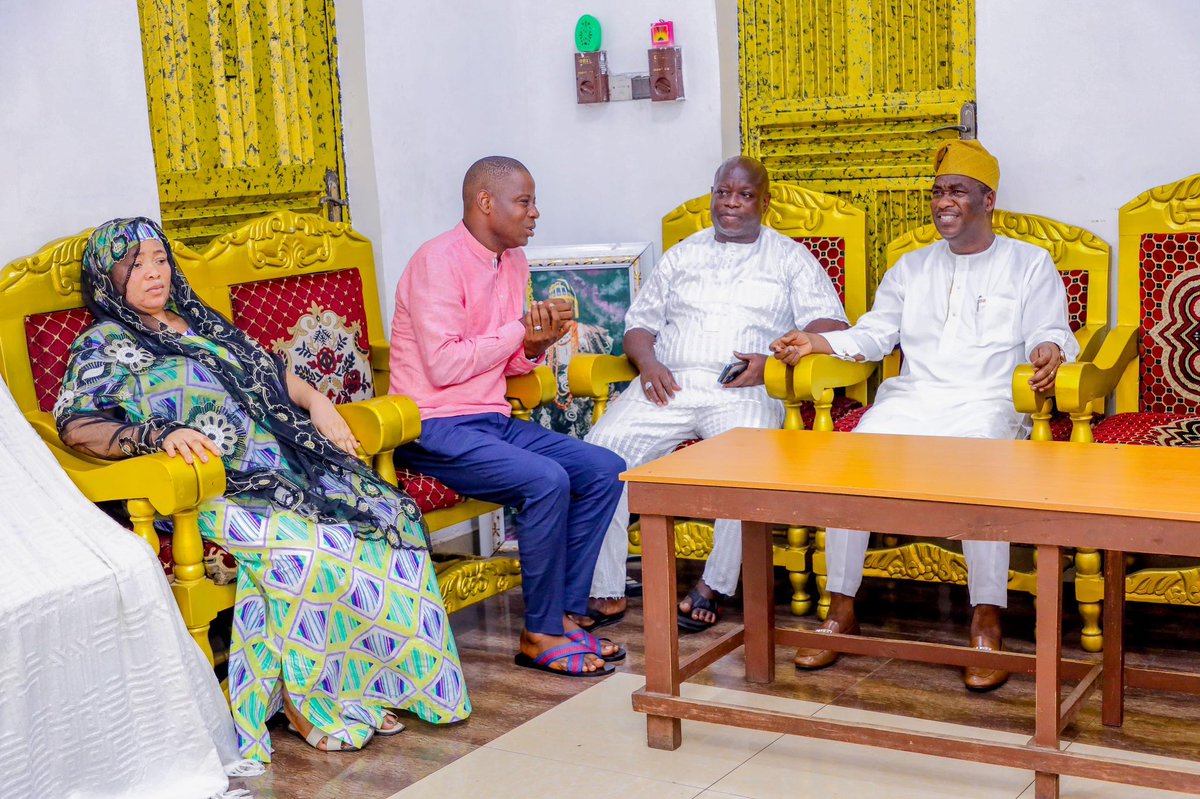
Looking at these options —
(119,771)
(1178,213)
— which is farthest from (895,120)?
(119,771)

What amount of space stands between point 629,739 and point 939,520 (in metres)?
0.96

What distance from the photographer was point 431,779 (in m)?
3.00

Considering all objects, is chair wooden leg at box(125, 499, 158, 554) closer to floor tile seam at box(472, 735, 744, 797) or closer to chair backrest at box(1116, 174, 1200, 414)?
floor tile seam at box(472, 735, 744, 797)

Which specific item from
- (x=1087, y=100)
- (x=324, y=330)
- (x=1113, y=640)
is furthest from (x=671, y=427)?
(x=1087, y=100)

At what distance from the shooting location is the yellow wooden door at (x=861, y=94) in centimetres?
445

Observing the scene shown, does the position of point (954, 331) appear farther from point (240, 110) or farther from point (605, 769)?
point (240, 110)

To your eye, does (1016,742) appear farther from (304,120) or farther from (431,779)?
(304,120)

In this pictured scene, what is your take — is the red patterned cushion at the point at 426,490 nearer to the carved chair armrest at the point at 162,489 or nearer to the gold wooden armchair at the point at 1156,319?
the carved chair armrest at the point at 162,489

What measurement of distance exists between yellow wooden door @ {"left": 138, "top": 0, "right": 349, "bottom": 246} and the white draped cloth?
1.27 m

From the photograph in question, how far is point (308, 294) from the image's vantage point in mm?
4031

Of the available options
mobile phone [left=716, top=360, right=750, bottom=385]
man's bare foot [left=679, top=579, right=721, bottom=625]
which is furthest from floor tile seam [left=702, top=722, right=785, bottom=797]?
mobile phone [left=716, top=360, right=750, bottom=385]

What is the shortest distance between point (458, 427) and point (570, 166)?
184cm

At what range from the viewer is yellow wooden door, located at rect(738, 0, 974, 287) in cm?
445

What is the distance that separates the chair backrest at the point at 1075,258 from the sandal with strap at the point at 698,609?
4.49ft
